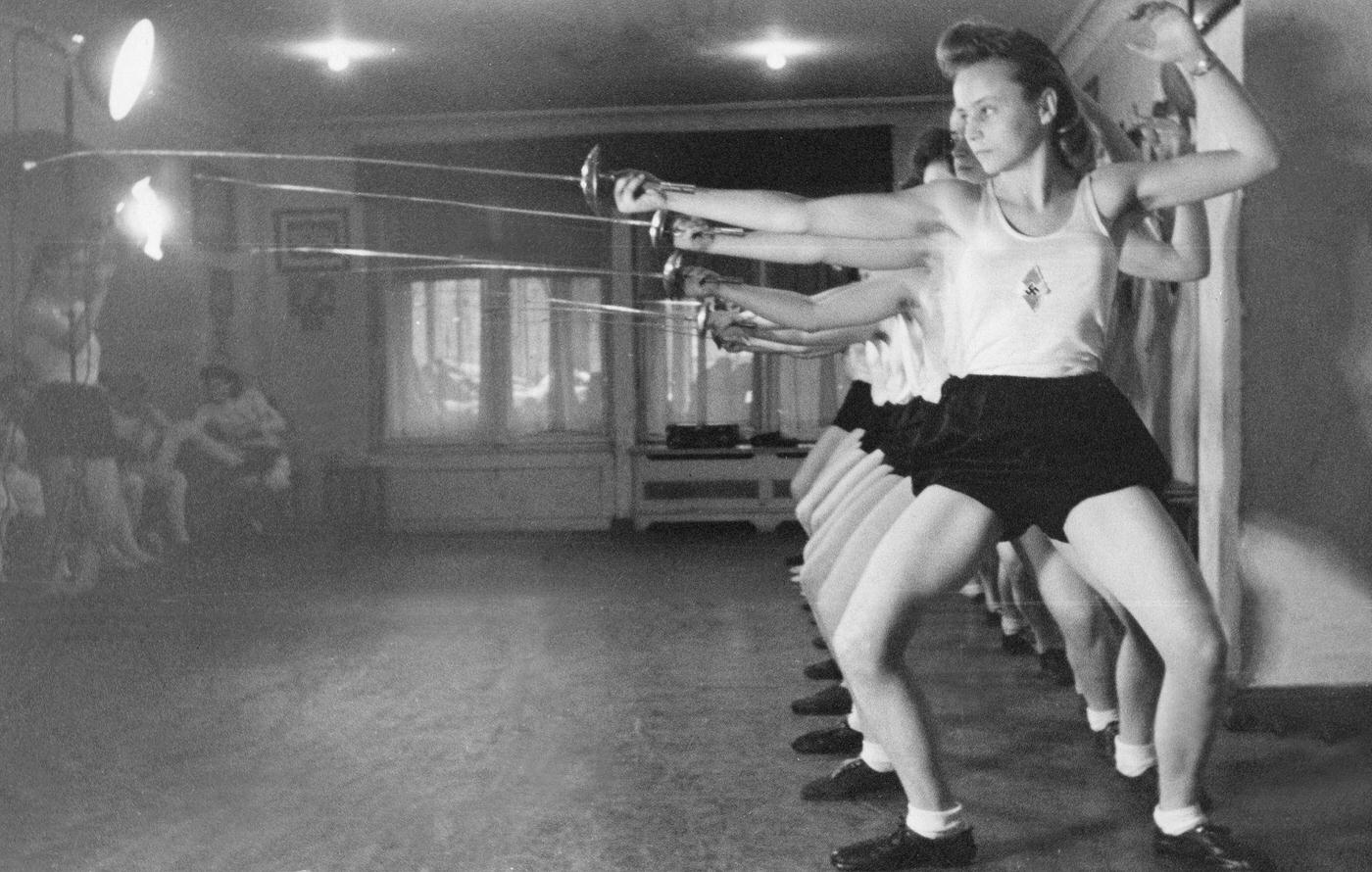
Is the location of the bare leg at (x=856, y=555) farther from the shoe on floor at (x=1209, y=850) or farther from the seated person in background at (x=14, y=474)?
the seated person in background at (x=14, y=474)

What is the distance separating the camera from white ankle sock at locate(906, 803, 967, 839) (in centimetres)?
194

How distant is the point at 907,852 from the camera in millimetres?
1939

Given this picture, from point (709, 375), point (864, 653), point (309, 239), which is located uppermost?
point (309, 239)

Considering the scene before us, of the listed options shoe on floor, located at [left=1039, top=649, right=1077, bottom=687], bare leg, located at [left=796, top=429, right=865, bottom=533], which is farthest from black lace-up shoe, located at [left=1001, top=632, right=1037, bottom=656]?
bare leg, located at [left=796, top=429, right=865, bottom=533]

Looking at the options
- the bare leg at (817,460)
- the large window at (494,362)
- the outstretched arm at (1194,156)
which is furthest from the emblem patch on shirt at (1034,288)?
the bare leg at (817,460)

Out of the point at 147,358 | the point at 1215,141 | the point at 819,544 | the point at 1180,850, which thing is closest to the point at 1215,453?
the point at 1215,141

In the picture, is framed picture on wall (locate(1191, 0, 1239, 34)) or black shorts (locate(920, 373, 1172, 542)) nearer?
black shorts (locate(920, 373, 1172, 542))

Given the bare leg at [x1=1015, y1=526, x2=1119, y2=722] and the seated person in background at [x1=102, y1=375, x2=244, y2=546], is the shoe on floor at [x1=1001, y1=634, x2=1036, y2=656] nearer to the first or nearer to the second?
the bare leg at [x1=1015, y1=526, x2=1119, y2=722]

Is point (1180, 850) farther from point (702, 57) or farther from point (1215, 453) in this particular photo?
point (702, 57)

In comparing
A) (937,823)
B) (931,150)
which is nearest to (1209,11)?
(931,150)

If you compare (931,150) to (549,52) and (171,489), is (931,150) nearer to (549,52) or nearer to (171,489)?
(549,52)

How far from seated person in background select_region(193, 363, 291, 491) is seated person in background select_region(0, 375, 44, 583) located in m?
0.27

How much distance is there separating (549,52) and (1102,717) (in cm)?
150

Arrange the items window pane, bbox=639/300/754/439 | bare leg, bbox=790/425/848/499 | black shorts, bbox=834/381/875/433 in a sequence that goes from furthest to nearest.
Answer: bare leg, bbox=790/425/848/499
black shorts, bbox=834/381/875/433
window pane, bbox=639/300/754/439
